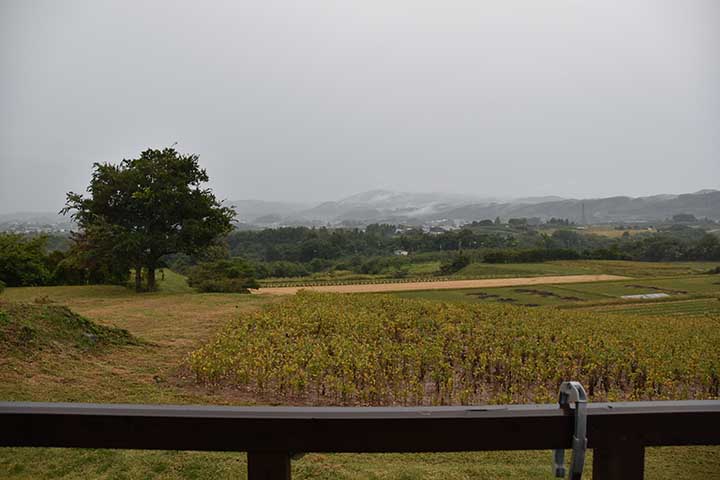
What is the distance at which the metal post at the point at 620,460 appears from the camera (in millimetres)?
1022

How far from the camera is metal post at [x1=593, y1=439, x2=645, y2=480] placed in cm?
102

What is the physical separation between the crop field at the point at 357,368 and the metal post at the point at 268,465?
6.34 feet

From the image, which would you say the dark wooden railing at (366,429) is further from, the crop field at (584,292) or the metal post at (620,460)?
the crop field at (584,292)

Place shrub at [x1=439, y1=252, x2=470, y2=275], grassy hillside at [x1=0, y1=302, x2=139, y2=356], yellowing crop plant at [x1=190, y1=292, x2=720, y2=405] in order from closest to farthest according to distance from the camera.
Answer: yellowing crop plant at [x1=190, y1=292, x2=720, y2=405], grassy hillside at [x1=0, y1=302, x2=139, y2=356], shrub at [x1=439, y1=252, x2=470, y2=275]

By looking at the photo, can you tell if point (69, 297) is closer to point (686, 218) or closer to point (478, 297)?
point (478, 297)

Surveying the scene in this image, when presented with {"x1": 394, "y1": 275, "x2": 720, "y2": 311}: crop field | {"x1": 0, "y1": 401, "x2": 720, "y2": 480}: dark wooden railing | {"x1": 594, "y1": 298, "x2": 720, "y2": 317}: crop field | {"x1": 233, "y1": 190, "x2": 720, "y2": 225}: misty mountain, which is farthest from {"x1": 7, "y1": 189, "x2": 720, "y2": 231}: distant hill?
{"x1": 0, "y1": 401, "x2": 720, "y2": 480}: dark wooden railing

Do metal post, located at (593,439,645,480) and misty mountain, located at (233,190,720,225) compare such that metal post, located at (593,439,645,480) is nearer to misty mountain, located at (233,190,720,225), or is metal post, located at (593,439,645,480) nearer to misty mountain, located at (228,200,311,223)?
misty mountain, located at (233,190,720,225)

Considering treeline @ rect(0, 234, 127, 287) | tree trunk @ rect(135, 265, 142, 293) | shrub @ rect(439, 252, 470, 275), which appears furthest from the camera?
shrub @ rect(439, 252, 470, 275)

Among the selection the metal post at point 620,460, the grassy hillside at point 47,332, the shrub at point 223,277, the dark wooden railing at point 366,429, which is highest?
the dark wooden railing at point 366,429

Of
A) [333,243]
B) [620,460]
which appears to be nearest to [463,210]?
[333,243]

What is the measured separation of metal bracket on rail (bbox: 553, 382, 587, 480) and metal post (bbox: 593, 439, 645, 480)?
56 mm

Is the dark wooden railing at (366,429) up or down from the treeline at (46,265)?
up

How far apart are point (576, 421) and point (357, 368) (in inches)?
192

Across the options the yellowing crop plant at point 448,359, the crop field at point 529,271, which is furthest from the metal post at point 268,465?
the crop field at point 529,271
